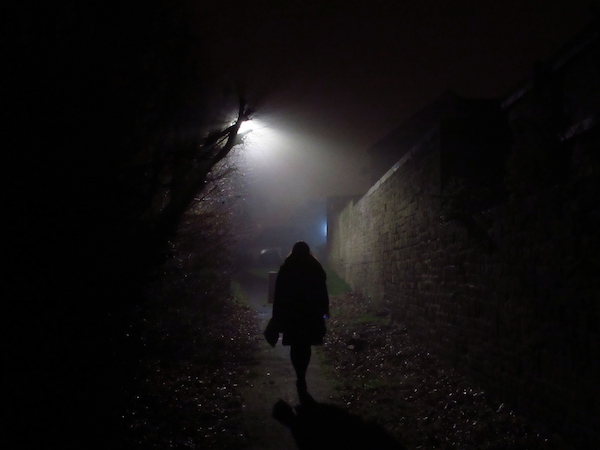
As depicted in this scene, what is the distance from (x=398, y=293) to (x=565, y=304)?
243 inches

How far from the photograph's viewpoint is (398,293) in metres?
10.2

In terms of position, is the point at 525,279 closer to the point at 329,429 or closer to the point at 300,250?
the point at 329,429

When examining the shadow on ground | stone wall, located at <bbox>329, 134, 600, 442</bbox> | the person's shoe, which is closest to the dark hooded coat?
the person's shoe

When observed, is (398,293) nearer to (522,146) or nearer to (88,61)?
(522,146)

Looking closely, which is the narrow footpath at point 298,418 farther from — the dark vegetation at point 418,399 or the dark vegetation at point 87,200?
the dark vegetation at point 87,200

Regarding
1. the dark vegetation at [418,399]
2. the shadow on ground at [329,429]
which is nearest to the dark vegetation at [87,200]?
the shadow on ground at [329,429]

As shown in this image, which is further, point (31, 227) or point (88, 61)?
A: point (88, 61)

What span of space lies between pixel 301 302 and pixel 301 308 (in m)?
0.08

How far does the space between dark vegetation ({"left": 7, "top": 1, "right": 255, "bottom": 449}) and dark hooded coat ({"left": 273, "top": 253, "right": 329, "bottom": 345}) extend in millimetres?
1600

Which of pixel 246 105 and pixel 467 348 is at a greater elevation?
pixel 246 105

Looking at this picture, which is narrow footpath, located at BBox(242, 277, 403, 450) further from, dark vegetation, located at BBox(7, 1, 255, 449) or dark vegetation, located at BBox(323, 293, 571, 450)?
dark vegetation, located at BBox(7, 1, 255, 449)

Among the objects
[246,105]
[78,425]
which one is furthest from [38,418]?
[246,105]

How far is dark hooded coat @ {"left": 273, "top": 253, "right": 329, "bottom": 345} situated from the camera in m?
6.29

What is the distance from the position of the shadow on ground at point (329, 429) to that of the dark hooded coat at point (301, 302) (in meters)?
0.86
